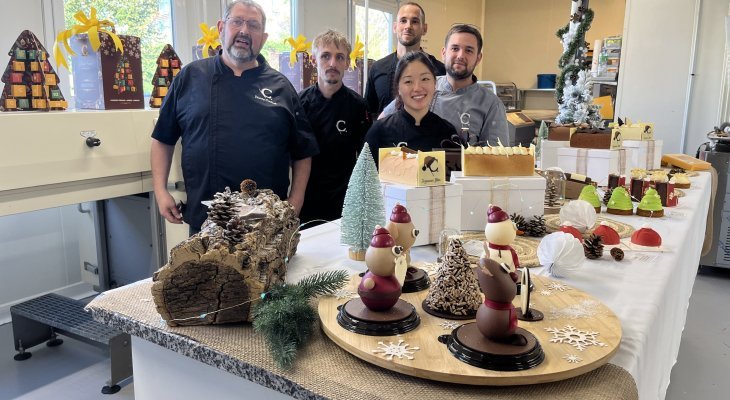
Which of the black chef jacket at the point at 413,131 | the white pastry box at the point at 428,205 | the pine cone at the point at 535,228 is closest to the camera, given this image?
the white pastry box at the point at 428,205

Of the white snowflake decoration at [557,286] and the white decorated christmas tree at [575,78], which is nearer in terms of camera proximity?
the white snowflake decoration at [557,286]

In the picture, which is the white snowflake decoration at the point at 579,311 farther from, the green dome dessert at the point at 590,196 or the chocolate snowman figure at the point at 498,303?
the green dome dessert at the point at 590,196

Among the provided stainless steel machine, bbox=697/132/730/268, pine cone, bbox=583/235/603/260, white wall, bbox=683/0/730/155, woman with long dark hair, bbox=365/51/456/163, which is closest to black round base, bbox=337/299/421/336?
pine cone, bbox=583/235/603/260

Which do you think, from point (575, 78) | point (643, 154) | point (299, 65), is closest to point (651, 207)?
point (643, 154)

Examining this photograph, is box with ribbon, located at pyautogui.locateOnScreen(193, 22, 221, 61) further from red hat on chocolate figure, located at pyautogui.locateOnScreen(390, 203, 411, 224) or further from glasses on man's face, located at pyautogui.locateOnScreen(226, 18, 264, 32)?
red hat on chocolate figure, located at pyautogui.locateOnScreen(390, 203, 411, 224)

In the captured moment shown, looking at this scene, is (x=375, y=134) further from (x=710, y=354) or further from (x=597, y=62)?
(x=597, y=62)

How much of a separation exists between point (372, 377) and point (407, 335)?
0.10m

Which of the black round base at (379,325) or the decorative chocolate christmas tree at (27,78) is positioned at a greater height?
the decorative chocolate christmas tree at (27,78)

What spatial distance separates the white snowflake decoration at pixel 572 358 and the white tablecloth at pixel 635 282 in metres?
0.09

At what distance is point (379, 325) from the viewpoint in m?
0.84

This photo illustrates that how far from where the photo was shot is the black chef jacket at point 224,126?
2109 mm

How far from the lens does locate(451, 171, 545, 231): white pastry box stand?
159 cm

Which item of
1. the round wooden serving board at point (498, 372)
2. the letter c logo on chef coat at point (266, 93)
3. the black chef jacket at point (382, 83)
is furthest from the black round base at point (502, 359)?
the black chef jacket at point (382, 83)

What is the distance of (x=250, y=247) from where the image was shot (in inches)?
36.3
